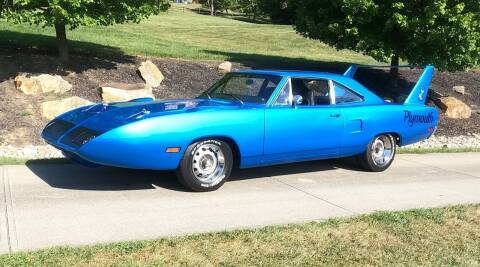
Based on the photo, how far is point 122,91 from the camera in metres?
11.1

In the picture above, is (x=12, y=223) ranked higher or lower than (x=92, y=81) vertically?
lower

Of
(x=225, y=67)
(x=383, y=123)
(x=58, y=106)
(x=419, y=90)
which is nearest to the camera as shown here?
(x=383, y=123)

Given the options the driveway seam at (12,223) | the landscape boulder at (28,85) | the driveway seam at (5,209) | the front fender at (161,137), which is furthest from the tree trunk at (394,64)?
the driveway seam at (12,223)

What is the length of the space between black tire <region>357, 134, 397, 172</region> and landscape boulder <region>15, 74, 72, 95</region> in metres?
6.15

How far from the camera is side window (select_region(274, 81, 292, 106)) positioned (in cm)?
671

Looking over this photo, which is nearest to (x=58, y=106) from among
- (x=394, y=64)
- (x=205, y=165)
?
(x=205, y=165)

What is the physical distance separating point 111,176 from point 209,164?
1.27 meters

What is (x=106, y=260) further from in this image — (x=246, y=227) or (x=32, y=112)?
(x=32, y=112)

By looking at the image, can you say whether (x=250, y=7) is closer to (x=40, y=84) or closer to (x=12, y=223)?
(x=40, y=84)

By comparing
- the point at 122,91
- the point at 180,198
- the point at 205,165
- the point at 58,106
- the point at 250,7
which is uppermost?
the point at 250,7

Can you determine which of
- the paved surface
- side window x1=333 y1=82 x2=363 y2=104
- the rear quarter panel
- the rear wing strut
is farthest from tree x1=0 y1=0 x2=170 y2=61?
the rear quarter panel

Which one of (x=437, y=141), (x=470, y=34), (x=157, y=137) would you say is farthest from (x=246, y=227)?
(x=470, y=34)

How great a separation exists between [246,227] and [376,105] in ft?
11.0

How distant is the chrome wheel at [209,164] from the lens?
6051mm
